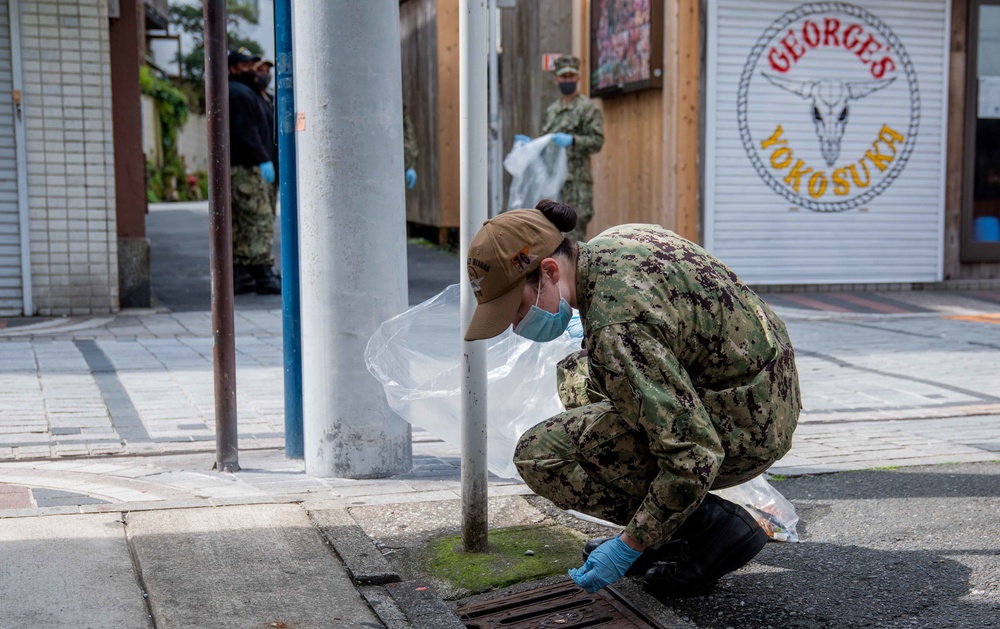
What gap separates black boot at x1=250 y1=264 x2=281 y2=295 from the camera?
Answer: 10.1m

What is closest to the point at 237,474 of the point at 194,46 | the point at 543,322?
the point at 543,322

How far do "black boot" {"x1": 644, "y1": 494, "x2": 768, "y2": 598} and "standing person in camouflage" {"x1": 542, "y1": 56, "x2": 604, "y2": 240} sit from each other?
693cm

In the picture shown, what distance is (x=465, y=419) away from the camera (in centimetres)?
341

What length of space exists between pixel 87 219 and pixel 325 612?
21.2 feet

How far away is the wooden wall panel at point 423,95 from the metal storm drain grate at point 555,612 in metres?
11.5

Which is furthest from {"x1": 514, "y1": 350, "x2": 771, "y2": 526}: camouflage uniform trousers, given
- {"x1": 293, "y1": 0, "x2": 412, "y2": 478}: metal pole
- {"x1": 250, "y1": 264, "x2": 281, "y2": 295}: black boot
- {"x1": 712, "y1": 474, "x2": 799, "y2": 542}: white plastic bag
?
{"x1": 250, "y1": 264, "x2": 281, "y2": 295}: black boot

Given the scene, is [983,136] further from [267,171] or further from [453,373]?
[453,373]

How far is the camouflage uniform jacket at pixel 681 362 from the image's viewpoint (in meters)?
2.70

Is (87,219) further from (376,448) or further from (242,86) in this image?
(376,448)

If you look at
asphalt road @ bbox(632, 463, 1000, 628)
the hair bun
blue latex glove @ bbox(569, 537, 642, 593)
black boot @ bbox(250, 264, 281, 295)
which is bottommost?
asphalt road @ bbox(632, 463, 1000, 628)

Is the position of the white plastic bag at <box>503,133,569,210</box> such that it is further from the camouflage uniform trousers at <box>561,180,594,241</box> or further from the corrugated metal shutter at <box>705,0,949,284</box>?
the corrugated metal shutter at <box>705,0,949,284</box>

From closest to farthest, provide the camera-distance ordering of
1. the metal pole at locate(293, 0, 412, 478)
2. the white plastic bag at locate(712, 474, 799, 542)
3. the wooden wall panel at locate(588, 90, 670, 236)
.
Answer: the white plastic bag at locate(712, 474, 799, 542) → the metal pole at locate(293, 0, 412, 478) → the wooden wall panel at locate(588, 90, 670, 236)

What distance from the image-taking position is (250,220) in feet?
32.7

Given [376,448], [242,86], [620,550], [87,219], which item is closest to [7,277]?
[87,219]
